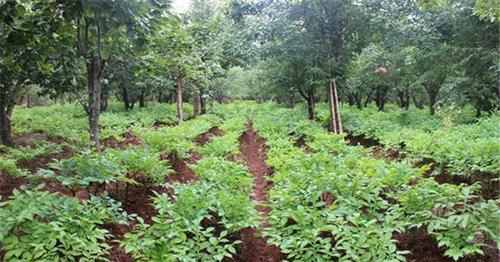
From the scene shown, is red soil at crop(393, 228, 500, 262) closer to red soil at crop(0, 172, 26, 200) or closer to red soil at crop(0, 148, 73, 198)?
red soil at crop(0, 148, 73, 198)

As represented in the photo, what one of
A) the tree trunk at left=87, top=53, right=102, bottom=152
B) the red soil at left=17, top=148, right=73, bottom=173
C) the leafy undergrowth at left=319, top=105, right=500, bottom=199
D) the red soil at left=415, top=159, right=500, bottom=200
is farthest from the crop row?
the red soil at left=17, top=148, right=73, bottom=173

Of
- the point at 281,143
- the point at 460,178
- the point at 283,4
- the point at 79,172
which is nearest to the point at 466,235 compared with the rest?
the point at 460,178

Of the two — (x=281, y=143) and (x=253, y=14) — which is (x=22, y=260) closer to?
(x=281, y=143)

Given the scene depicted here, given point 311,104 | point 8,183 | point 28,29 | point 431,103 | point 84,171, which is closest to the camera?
point 84,171

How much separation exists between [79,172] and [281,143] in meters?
6.27

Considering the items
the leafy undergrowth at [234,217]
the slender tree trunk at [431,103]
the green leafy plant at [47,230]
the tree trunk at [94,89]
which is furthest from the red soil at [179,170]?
the slender tree trunk at [431,103]

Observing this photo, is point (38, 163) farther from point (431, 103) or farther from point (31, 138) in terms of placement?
point (431, 103)

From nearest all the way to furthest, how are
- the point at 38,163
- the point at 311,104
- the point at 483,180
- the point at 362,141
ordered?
the point at 483,180 → the point at 38,163 → the point at 362,141 → the point at 311,104

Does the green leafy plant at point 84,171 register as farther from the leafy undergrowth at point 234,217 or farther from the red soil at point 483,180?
the red soil at point 483,180

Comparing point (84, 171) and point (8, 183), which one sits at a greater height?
point (84, 171)

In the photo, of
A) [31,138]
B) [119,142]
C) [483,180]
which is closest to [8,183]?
[119,142]

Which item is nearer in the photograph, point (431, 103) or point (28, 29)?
point (28, 29)

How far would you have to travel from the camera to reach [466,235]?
326cm

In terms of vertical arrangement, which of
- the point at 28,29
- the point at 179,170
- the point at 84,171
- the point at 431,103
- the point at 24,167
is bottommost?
the point at 179,170
